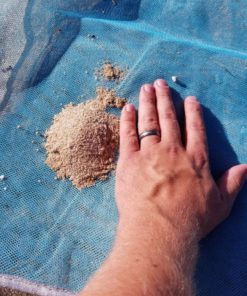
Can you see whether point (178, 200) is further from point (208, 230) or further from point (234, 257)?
point (234, 257)

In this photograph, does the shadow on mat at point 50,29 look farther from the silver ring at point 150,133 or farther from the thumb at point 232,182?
the thumb at point 232,182

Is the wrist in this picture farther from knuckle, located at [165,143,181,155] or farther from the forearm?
knuckle, located at [165,143,181,155]

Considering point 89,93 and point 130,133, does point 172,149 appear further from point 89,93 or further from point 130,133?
point 89,93

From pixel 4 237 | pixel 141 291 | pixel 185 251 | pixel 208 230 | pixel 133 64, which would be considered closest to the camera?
pixel 141 291

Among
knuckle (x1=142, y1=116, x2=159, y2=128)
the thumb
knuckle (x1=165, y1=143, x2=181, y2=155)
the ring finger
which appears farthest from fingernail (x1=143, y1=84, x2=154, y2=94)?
the thumb

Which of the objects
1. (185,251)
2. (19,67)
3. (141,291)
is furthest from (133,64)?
(141,291)

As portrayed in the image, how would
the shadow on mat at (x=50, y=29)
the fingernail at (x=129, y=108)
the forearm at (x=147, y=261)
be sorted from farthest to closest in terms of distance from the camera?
the shadow on mat at (x=50, y=29) → the fingernail at (x=129, y=108) → the forearm at (x=147, y=261)

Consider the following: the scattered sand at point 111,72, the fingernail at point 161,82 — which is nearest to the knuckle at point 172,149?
the fingernail at point 161,82
